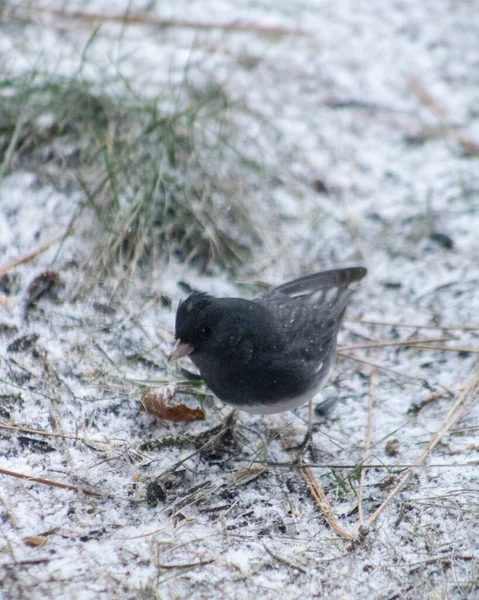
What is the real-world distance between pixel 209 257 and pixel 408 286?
3.30 feet

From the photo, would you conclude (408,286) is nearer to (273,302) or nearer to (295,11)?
(273,302)

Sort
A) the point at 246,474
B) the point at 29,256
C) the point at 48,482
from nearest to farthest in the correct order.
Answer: the point at 48,482
the point at 246,474
the point at 29,256

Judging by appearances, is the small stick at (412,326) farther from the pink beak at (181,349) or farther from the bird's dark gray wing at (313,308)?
the pink beak at (181,349)

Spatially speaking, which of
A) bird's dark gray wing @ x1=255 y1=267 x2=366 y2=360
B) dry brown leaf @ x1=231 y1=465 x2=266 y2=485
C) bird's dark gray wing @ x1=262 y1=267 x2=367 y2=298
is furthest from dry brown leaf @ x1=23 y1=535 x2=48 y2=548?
bird's dark gray wing @ x1=262 y1=267 x2=367 y2=298

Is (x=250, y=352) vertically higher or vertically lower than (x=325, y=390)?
higher

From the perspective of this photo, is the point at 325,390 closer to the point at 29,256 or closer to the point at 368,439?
the point at 368,439

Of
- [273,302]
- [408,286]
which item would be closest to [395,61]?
[408,286]

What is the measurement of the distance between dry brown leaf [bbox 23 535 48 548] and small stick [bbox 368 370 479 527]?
1.01 metres

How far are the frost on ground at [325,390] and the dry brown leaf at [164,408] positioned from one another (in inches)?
1.8

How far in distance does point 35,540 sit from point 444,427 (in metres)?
1.53

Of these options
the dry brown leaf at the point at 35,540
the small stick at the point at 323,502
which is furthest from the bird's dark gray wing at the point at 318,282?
the dry brown leaf at the point at 35,540

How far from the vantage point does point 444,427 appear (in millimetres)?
2781

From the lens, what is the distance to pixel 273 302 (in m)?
2.91

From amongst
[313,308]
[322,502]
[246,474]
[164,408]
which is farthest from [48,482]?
[313,308]
